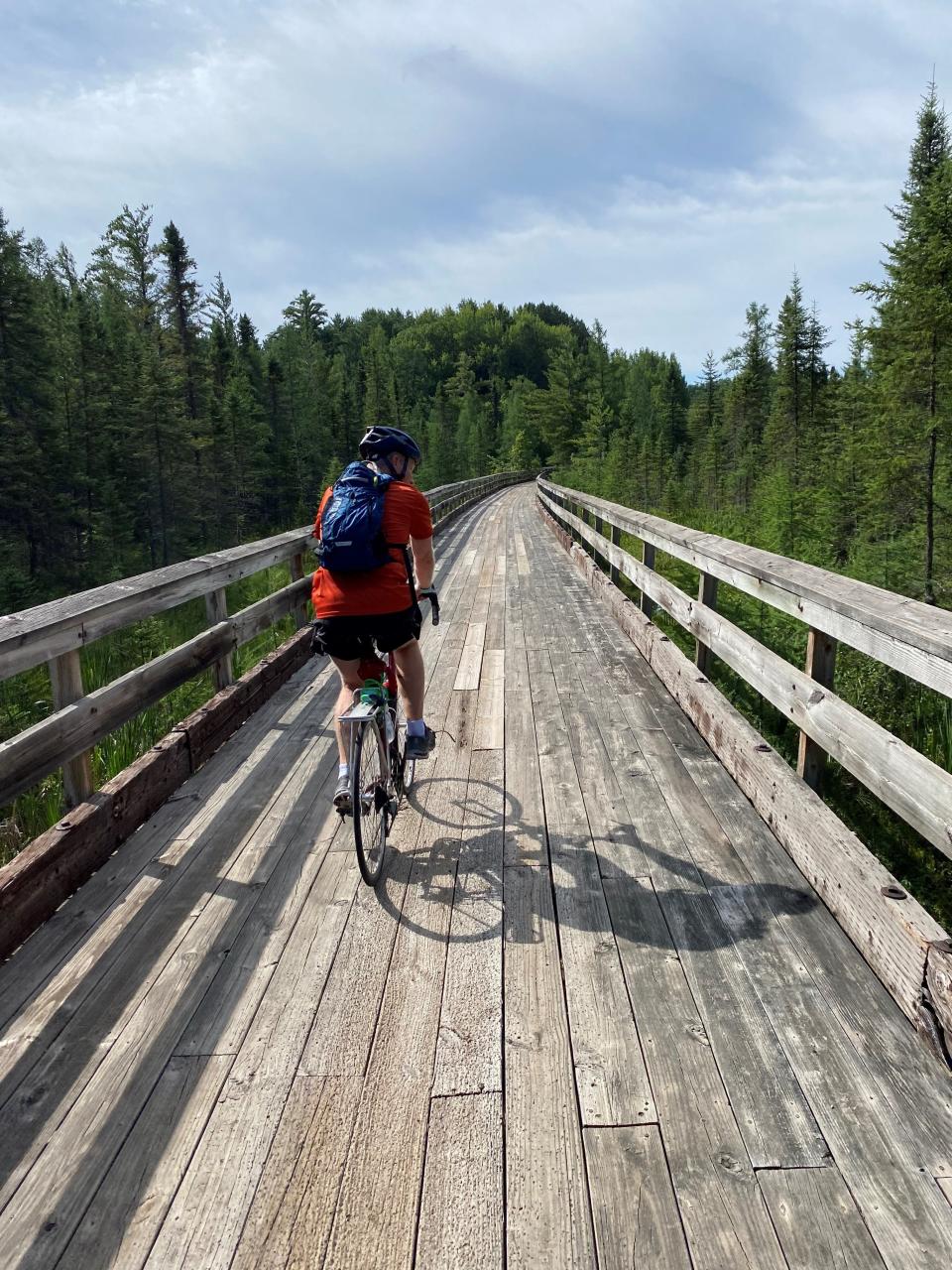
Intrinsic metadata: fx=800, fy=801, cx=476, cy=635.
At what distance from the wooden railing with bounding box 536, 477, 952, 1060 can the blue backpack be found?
71.2 inches

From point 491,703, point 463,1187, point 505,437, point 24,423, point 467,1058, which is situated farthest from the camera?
point 505,437

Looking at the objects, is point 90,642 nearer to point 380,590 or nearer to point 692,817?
point 380,590

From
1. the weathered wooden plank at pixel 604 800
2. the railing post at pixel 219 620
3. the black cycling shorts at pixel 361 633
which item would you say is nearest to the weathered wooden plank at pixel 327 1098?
the weathered wooden plank at pixel 604 800

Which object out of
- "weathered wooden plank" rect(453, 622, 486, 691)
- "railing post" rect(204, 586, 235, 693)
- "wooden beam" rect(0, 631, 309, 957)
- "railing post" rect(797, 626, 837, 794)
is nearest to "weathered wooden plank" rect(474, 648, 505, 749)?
"weathered wooden plank" rect(453, 622, 486, 691)

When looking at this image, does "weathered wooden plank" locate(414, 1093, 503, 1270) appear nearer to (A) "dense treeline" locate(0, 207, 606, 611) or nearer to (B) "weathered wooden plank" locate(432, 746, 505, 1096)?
(B) "weathered wooden plank" locate(432, 746, 505, 1096)

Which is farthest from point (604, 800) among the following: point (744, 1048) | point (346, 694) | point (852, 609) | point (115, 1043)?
point (115, 1043)

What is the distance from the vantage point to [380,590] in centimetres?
346

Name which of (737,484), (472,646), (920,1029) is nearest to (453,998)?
(920,1029)

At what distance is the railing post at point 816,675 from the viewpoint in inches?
133

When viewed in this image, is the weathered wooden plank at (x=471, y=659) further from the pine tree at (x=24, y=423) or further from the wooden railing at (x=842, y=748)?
the pine tree at (x=24, y=423)

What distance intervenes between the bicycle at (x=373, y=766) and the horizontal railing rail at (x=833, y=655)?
1829mm

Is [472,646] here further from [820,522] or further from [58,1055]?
[820,522]

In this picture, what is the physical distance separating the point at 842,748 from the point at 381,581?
6.44ft

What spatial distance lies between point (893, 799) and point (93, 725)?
3.29m
